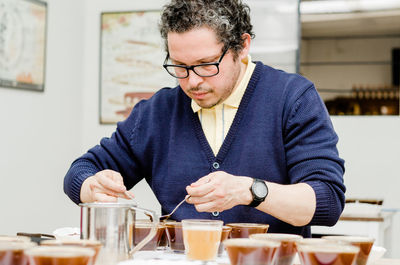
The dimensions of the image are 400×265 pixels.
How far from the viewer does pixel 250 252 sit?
3.42 ft

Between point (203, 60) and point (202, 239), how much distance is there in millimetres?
639

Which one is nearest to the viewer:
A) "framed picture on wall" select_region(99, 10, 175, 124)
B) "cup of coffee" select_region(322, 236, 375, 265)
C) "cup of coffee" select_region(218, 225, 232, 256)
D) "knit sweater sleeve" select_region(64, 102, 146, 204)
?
"cup of coffee" select_region(322, 236, 375, 265)

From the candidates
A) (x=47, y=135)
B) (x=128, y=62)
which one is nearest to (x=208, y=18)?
(x=47, y=135)

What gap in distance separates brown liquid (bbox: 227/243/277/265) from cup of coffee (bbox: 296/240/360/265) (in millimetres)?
63

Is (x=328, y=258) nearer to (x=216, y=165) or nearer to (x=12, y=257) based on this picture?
(x=12, y=257)

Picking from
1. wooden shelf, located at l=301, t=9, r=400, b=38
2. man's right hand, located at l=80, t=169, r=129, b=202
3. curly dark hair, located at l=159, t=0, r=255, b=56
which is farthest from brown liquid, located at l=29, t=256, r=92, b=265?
wooden shelf, located at l=301, t=9, r=400, b=38

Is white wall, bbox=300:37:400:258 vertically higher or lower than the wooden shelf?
lower

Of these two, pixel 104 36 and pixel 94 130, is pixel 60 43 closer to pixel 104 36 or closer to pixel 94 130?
pixel 104 36

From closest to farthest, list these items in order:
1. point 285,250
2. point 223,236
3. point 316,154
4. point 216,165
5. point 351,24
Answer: point 285,250 → point 223,236 → point 316,154 → point 216,165 → point 351,24

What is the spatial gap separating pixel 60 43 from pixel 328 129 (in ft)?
8.82

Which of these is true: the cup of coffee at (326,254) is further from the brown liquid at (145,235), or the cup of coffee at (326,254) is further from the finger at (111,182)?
the finger at (111,182)

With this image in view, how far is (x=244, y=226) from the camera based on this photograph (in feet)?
4.39

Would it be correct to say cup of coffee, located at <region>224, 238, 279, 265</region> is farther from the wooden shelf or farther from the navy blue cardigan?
the wooden shelf

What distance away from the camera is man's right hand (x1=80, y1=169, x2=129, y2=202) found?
1470 mm
